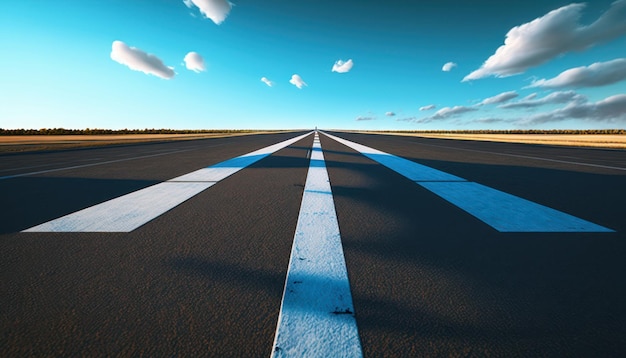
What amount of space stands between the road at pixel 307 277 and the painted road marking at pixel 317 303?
1cm

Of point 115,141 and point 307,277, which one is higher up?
point 115,141

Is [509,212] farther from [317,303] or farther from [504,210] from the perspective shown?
[317,303]

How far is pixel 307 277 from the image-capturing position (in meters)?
1.62

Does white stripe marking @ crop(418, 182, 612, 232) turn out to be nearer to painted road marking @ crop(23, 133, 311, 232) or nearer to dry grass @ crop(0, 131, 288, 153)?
painted road marking @ crop(23, 133, 311, 232)

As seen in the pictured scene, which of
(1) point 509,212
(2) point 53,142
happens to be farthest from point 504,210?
(2) point 53,142

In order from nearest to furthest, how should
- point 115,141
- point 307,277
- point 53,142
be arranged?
1. point 307,277
2. point 53,142
3. point 115,141

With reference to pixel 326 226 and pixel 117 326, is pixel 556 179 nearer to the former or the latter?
pixel 326 226

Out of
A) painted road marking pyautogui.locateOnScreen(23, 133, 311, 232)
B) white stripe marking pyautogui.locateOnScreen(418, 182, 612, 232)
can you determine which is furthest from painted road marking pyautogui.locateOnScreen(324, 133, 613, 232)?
painted road marking pyautogui.locateOnScreen(23, 133, 311, 232)

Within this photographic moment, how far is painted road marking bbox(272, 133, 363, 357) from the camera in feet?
3.60

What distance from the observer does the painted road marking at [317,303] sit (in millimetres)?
1097

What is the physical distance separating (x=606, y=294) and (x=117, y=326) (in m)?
2.87

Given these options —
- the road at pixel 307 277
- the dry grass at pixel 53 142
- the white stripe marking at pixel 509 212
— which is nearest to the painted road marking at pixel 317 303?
the road at pixel 307 277

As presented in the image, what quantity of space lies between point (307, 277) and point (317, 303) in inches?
10.1

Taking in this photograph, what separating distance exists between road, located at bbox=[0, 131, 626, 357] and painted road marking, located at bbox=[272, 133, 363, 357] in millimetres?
14
